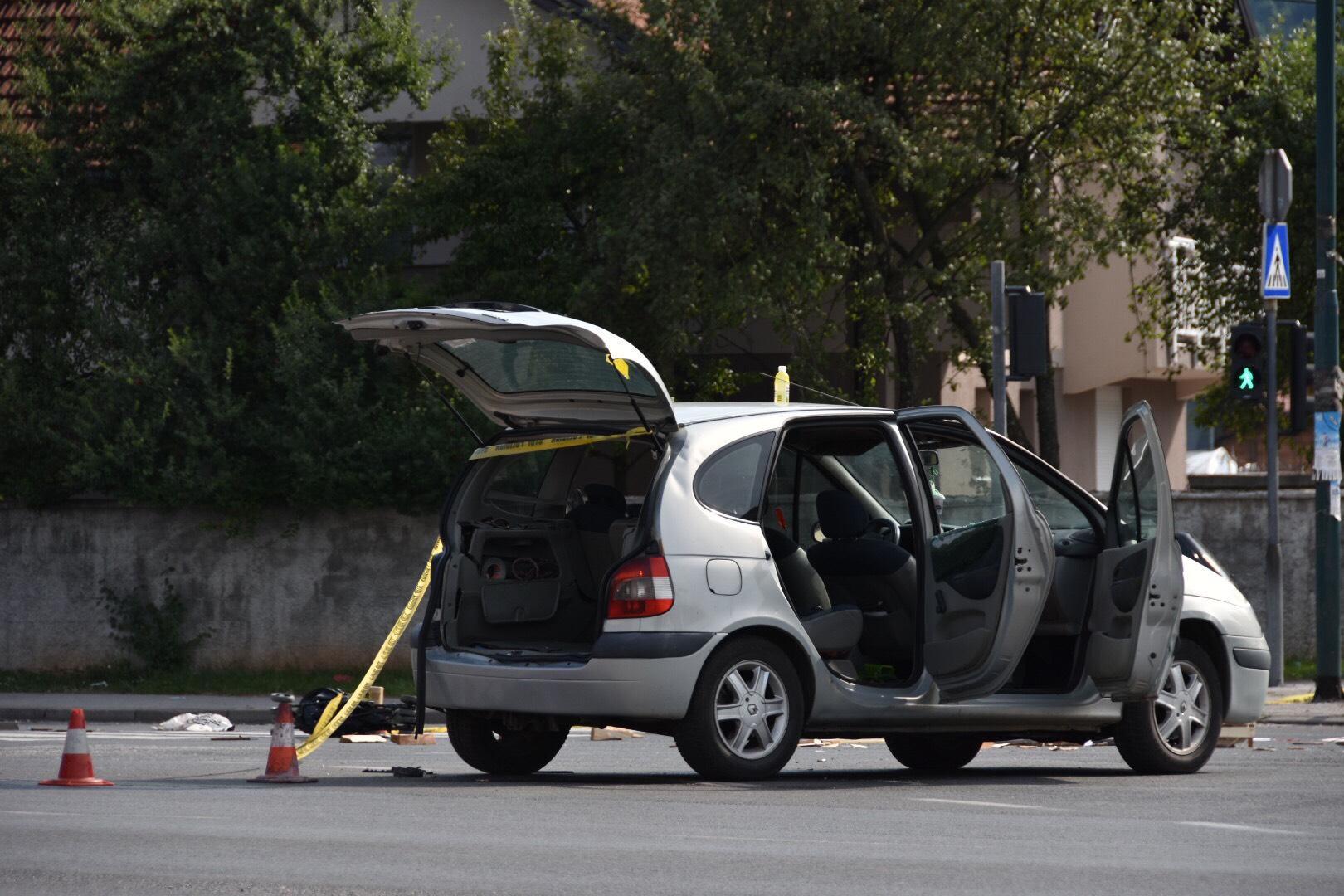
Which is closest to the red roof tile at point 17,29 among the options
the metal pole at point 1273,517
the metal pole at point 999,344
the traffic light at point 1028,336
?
the metal pole at point 999,344

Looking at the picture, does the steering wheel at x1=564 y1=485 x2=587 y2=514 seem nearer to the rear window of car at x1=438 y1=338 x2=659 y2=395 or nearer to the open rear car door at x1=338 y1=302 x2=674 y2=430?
the open rear car door at x1=338 y1=302 x2=674 y2=430

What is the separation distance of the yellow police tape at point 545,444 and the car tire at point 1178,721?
289 cm

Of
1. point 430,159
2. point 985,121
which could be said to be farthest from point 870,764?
point 430,159

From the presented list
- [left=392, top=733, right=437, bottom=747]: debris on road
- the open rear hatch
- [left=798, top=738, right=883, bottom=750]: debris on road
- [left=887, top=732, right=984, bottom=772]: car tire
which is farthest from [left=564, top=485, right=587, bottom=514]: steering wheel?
[left=798, top=738, right=883, bottom=750]: debris on road

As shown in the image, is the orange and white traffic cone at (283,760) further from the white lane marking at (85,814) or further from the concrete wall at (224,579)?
the concrete wall at (224,579)

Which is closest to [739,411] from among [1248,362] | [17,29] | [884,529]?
[884,529]

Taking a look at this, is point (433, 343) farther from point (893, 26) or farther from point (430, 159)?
point (430, 159)

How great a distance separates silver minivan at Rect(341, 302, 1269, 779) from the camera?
9641 mm

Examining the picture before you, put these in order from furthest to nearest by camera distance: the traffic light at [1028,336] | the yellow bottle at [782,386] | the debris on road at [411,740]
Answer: the traffic light at [1028,336]
the yellow bottle at [782,386]
the debris on road at [411,740]

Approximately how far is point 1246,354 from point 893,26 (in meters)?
5.27

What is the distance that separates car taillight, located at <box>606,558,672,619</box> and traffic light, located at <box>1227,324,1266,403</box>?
10367 millimetres

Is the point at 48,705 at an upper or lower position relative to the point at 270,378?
lower

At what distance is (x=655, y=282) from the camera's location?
21.6 m

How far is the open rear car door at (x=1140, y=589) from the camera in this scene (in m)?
10.4
